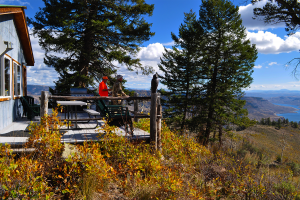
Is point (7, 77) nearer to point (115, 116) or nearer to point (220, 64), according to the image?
point (115, 116)

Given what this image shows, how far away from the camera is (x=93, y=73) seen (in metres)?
15.7

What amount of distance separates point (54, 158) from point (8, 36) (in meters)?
6.56

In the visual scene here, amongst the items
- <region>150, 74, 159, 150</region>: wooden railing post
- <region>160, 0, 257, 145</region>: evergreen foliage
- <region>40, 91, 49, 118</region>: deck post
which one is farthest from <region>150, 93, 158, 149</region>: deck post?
<region>160, 0, 257, 145</region>: evergreen foliage

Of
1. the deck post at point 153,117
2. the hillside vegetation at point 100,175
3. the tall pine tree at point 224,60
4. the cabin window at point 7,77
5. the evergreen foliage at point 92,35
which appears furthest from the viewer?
the tall pine tree at point 224,60

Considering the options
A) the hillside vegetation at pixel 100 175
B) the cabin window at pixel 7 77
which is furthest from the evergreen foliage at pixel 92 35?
the hillside vegetation at pixel 100 175

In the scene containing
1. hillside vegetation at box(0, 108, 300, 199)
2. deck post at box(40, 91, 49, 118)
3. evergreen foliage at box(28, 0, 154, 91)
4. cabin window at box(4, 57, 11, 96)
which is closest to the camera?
hillside vegetation at box(0, 108, 300, 199)

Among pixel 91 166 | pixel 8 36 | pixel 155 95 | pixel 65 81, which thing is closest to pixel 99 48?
pixel 65 81

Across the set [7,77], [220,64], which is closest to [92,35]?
[7,77]

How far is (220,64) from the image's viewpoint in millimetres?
18609

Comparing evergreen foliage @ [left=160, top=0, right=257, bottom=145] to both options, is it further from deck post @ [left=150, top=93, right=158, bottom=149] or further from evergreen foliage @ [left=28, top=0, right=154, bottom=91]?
deck post @ [left=150, top=93, right=158, bottom=149]

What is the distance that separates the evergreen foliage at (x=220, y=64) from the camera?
715 inches

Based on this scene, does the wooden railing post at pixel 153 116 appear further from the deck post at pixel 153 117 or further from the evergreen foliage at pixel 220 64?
the evergreen foliage at pixel 220 64

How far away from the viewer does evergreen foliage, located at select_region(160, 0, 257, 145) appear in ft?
59.6

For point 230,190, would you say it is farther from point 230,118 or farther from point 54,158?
point 230,118
